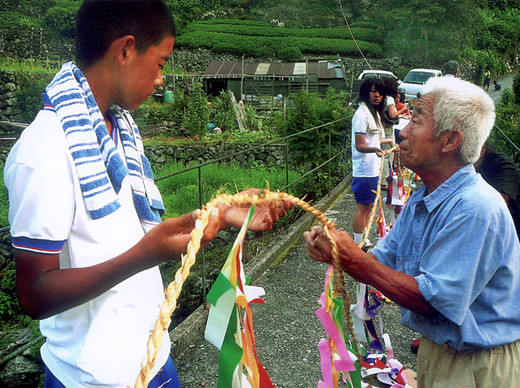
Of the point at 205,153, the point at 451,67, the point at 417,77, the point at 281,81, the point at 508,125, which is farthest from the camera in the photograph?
the point at 281,81

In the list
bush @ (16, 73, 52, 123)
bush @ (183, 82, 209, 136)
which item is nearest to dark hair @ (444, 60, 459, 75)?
bush @ (183, 82, 209, 136)

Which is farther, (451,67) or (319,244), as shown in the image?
(451,67)

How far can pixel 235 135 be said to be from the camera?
41.2ft

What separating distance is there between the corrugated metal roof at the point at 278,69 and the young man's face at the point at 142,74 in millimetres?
21680

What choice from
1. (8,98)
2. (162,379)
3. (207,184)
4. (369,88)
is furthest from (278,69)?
(162,379)

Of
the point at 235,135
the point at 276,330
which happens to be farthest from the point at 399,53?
the point at 276,330

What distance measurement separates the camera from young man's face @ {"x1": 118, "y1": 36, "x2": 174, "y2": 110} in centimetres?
117

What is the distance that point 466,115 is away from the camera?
1.49 meters

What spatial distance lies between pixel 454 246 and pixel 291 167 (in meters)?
6.51

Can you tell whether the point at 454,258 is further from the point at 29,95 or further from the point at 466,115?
the point at 29,95

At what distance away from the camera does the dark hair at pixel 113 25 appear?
44.2 inches

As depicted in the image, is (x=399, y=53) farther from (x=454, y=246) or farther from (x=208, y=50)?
(x=454, y=246)

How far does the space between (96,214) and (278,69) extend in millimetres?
25151

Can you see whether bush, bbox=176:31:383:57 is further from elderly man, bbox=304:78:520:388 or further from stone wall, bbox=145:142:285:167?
elderly man, bbox=304:78:520:388
